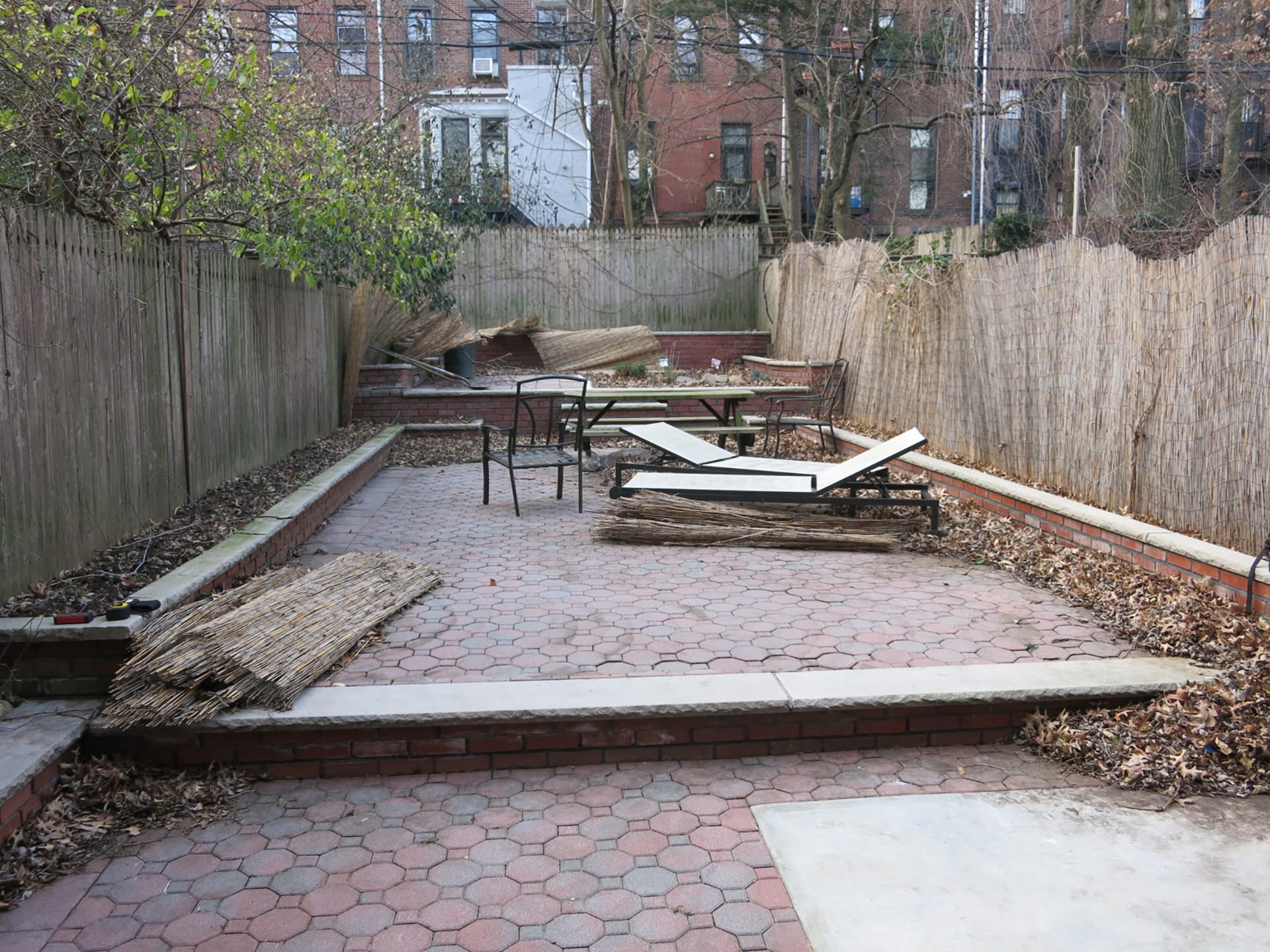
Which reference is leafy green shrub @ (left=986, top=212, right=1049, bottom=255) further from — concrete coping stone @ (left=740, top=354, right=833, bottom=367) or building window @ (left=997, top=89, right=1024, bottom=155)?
concrete coping stone @ (left=740, top=354, right=833, bottom=367)

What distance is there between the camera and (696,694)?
360cm

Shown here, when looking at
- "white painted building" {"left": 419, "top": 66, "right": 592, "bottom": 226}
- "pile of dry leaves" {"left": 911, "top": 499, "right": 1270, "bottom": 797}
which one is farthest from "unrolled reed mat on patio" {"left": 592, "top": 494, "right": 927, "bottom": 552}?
"white painted building" {"left": 419, "top": 66, "right": 592, "bottom": 226}

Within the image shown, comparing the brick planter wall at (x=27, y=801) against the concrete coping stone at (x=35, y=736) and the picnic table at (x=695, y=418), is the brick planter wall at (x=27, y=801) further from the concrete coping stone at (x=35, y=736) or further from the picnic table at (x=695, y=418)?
the picnic table at (x=695, y=418)

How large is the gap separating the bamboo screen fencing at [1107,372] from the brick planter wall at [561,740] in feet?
7.15

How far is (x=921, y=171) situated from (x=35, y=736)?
89.3ft

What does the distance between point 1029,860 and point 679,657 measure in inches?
65.3

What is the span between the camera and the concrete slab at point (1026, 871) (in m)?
2.50

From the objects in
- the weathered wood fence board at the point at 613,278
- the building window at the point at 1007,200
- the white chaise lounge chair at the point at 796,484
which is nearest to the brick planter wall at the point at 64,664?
the white chaise lounge chair at the point at 796,484

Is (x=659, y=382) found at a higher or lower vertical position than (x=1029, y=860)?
higher

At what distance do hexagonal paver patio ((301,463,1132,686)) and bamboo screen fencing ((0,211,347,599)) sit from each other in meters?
1.04

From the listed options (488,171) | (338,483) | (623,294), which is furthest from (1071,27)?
(338,483)

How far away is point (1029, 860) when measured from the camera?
112 inches

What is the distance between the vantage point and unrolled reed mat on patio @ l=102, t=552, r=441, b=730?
3381 mm

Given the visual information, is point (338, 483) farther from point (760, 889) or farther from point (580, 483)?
point (760, 889)
